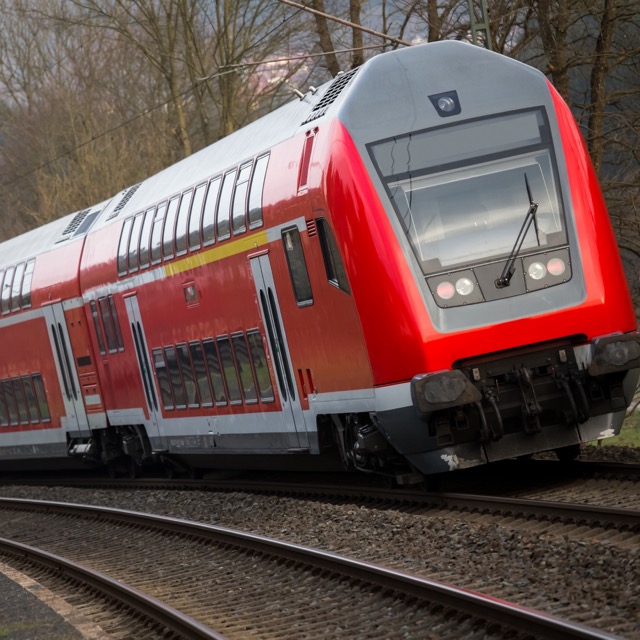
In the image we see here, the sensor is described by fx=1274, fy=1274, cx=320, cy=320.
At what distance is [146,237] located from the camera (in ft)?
52.2

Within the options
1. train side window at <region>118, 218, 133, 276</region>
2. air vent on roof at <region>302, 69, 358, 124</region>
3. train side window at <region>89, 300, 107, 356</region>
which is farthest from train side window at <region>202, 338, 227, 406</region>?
train side window at <region>89, 300, 107, 356</region>

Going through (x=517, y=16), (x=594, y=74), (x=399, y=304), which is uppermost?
(x=517, y=16)

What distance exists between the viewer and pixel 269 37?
1297 inches

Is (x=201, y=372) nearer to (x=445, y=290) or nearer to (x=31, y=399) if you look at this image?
(x=445, y=290)

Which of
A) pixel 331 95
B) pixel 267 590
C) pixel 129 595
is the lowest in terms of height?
pixel 267 590

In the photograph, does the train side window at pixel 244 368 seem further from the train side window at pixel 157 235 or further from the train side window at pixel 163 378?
the train side window at pixel 163 378

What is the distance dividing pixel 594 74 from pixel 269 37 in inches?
557

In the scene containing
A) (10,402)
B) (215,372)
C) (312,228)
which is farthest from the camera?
(10,402)

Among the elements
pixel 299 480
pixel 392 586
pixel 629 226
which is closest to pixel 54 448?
pixel 299 480

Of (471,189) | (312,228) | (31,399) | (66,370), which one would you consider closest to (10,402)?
(31,399)

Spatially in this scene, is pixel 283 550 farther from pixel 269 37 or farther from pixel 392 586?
pixel 269 37

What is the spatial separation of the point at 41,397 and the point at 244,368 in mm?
8683

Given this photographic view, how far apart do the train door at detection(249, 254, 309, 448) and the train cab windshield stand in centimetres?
238

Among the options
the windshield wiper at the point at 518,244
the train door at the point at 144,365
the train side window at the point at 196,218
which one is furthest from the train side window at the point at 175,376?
the windshield wiper at the point at 518,244
